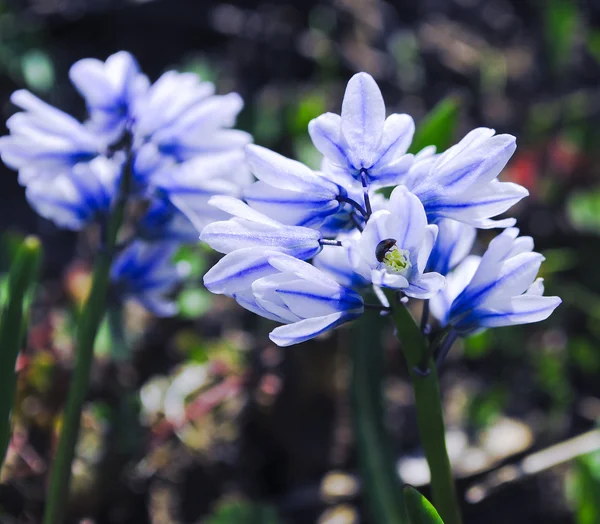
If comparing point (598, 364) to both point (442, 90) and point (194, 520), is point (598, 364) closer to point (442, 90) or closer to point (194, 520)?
point (194, 520)

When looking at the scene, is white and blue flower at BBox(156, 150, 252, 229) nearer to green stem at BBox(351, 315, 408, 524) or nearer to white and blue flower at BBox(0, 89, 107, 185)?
white and blue flower at BBox(0, 89, 107, 185)

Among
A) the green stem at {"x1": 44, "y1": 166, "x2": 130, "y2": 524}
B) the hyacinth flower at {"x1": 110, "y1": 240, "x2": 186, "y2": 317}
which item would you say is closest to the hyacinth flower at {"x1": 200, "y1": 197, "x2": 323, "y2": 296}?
the green stem at {"x1": 44, "y1": 166, "x2": 130, "y2": 524}

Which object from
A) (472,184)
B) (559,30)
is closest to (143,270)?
(472,184)

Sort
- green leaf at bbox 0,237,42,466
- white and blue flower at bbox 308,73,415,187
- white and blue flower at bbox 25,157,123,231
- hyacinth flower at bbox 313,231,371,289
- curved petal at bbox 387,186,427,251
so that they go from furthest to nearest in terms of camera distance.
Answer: white and blue flower at bbox 25,157,123,231 → green leaf at bbox 0,237,42,466 → hyacinth flower at bbox 313,231,371,289 → white and blue flower at bbox 308,73,415,187 → curved petal at bbox 387,186,427,251

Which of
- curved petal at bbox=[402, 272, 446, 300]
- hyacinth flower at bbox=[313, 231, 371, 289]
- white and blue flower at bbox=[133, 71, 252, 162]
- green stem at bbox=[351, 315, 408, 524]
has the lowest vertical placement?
green stem at bbox=[351, 315, 408, 524]

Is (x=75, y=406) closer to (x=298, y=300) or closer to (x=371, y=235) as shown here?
(x=298, y=300)
